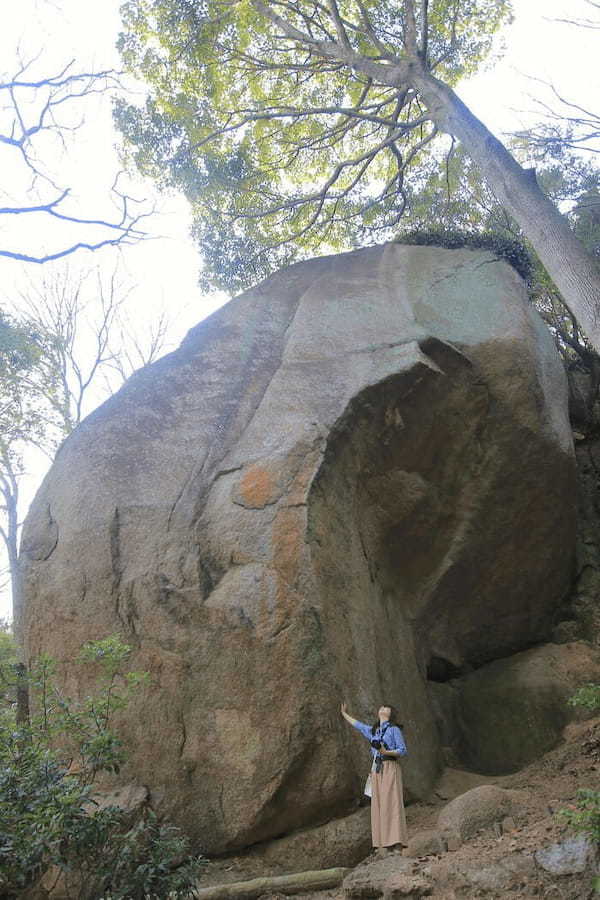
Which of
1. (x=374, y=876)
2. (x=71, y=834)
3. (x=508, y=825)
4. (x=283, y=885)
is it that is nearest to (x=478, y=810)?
(x=508, y=825)

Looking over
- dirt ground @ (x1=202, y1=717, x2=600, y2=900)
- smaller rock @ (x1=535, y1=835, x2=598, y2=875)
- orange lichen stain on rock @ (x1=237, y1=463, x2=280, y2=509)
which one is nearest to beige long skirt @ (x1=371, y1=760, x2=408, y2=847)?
dirt ground @ (x1=202, y1=717, x2=600, y2=900)

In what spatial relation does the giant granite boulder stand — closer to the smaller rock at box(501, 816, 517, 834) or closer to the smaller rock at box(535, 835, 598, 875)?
the smaller rock at box(501, 816, 517, 834)

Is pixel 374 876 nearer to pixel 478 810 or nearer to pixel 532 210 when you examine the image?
pixel 478 810

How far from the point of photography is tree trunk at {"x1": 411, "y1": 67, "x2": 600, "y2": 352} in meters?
7.64

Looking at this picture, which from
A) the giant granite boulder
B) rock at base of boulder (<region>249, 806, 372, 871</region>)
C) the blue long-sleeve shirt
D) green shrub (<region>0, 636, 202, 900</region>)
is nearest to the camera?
green shrub (<region>0, 636, 202, 900</region>)

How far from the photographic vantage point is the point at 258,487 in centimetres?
718

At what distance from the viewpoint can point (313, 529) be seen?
6879 mm

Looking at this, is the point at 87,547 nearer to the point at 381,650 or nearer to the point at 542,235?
the point at 381,650

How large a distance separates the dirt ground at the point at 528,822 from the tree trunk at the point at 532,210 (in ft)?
15.1

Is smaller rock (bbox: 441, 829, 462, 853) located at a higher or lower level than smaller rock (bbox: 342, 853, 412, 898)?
lower

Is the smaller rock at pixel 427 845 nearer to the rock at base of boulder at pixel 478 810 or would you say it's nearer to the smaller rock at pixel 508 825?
the rock at base of boulder at pixel 478 810

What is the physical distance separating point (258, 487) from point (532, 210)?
4.99 meters

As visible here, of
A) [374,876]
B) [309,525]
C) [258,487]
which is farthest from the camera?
[258,487]

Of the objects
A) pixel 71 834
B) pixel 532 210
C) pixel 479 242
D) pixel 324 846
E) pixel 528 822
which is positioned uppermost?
pixel 479 242
